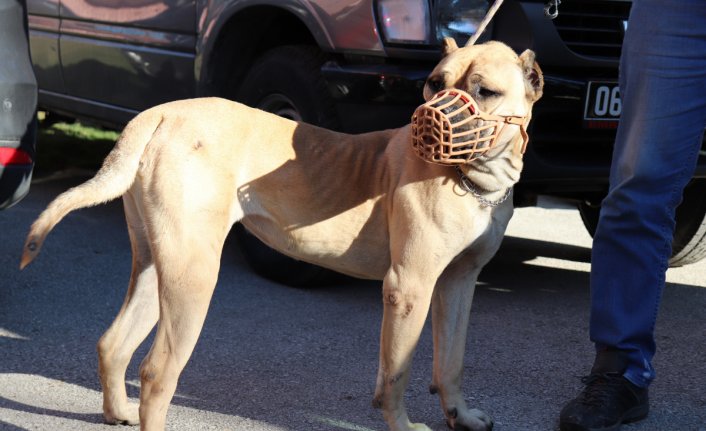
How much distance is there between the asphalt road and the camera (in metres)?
3.45

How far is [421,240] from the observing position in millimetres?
3055

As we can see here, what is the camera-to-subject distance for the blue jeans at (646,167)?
3.24 meters

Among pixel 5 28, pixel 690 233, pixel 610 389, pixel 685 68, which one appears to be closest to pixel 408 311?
pixel 610 389

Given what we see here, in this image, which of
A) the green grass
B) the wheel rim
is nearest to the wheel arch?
the wheel rim

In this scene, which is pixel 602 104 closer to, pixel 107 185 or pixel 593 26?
pixel 593 26

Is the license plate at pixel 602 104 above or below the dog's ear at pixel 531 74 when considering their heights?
below

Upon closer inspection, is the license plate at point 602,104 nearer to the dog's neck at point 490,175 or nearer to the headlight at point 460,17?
the headlight at point 460,17

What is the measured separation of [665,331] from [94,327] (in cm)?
248

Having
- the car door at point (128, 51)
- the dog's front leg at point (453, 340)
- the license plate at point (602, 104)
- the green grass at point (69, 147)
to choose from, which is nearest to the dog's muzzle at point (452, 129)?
the dog's front leg at point (453, 340)

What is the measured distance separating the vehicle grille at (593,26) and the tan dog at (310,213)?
106cm

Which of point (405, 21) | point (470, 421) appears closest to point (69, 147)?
point (405, 21)

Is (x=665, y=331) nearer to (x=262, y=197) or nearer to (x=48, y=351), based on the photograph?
(x=262, y=197)

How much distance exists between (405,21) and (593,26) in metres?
0.81

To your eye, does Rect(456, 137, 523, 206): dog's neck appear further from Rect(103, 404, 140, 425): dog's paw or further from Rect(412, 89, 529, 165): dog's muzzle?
Rect(103, 404, 140, 425): dog's paw
